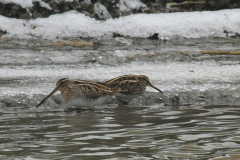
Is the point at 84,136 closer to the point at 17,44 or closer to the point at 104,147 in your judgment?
the point at 104,147

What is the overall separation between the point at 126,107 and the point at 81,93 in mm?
606

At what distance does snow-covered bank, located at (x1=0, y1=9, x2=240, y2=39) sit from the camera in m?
11.3

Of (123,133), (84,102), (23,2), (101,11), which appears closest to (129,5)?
(101,11)

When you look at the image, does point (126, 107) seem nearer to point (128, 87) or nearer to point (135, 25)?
point (128, 87)

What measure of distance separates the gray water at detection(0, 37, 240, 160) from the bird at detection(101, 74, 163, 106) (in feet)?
0.37

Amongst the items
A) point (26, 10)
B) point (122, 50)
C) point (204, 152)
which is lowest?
point (204, 152)

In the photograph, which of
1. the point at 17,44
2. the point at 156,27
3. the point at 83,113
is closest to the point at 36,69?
the point at 17,44

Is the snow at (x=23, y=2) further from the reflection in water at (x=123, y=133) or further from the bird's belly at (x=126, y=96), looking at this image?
the reflection in water at (x=123, y=133)

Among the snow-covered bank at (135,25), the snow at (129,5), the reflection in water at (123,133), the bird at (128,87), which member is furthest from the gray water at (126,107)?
the snow at (129,5)

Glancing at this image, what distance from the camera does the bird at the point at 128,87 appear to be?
751 cm

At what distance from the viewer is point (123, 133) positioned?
5.45m

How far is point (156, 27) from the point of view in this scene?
38.4 ft

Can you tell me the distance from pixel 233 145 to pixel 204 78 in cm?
346

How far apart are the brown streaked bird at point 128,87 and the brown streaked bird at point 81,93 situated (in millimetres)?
364
